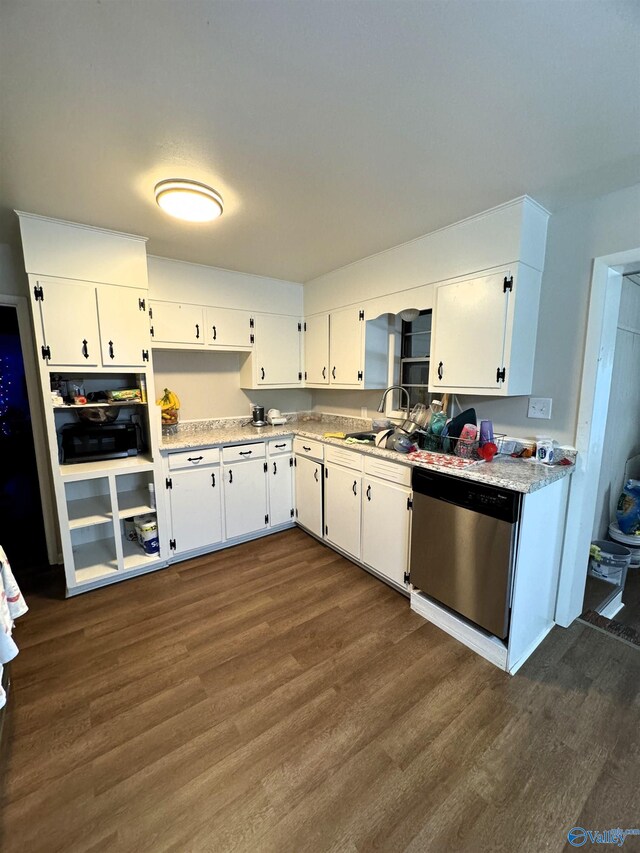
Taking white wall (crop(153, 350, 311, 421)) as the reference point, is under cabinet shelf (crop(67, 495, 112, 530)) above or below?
below

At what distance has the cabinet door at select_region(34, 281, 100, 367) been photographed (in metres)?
2.23

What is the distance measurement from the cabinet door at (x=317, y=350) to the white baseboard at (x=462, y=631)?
6.85 ft

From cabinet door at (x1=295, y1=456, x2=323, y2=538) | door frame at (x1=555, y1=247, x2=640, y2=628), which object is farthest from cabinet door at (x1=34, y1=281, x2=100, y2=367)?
door frame at (x1=555, y1=247, x2=640, y2=628)

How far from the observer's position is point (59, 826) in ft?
3.86

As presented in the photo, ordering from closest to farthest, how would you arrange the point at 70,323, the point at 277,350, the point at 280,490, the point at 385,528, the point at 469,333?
the point at 469,333 < the point at 70,323 < the point at 385,528 < the point at 280,490 < the point at 277,350

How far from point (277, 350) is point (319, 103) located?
237 centimetres

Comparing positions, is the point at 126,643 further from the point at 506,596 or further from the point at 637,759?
the point at 637,759

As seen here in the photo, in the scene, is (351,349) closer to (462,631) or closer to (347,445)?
(347,445)

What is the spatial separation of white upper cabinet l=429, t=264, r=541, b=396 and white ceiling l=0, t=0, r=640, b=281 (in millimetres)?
442

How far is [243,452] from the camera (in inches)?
119

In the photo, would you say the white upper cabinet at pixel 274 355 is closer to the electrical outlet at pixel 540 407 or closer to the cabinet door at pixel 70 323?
the cabinet door at pixel 70 323

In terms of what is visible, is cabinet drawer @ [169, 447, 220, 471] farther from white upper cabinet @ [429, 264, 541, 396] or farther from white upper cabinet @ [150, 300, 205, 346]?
white upper cabinet @ [429, 264, 541, 396]

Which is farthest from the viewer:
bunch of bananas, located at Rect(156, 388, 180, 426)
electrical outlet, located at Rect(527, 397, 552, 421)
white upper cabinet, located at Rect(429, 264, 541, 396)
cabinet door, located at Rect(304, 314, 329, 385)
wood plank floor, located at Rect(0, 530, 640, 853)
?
cabinet door, located at Rect(304, 314, 329, 385)

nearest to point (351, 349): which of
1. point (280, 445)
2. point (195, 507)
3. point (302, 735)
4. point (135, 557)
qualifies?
point (280, 445)
